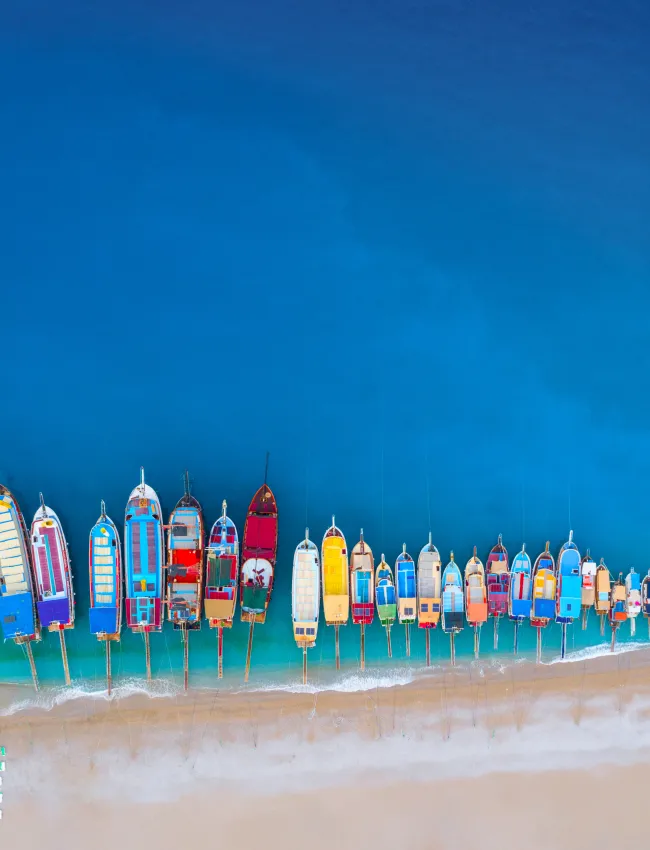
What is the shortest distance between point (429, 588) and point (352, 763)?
3.70 m

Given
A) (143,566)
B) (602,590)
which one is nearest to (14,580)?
(143,566)

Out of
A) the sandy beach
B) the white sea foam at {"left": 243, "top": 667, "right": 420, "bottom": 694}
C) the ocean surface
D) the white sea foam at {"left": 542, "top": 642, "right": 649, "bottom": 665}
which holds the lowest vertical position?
the sandy beach

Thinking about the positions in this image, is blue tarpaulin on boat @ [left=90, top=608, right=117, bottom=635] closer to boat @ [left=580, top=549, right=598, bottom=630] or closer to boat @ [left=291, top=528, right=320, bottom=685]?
boat @ [left=291, top=528, right=320, bottom=685]

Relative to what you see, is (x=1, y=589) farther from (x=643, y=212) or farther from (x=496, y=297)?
(x=643, y=212)

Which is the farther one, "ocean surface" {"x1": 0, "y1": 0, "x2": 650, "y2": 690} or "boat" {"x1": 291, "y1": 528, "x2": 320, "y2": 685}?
"ocean surface" {"x1": 0, "y1": 0, "x2": 650, "y2": 690}

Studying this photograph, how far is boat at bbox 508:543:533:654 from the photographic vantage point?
11.2 m

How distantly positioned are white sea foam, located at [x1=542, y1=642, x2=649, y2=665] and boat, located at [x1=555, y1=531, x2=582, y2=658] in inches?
32.3

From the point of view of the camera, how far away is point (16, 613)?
10070 mm

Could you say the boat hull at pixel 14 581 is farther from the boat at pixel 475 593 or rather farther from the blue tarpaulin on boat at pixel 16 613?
the boat at pixel 475 593

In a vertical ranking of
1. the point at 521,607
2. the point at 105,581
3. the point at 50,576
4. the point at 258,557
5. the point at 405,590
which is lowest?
the point at 521,607

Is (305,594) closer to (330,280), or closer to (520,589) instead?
(520,589)

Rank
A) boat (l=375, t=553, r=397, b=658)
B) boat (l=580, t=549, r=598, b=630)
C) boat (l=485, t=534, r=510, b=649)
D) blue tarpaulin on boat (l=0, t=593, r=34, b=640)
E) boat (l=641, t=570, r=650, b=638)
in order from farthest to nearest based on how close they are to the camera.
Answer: boat (l=641, t=570, r=650, b=638)
boat (l=580, t=549, r=598, b=630)
boat (l=485, t=534, r=510, b=649)
boat (l=375, t=553, r=397, b=658)
blue tarpaulin on boat (l=0, t=593, r=34, b=640)

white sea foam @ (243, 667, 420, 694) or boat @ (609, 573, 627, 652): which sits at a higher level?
boat @ (609, 573, 627, 652)

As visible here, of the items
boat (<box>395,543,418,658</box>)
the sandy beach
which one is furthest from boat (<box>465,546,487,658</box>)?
the sandy beach
